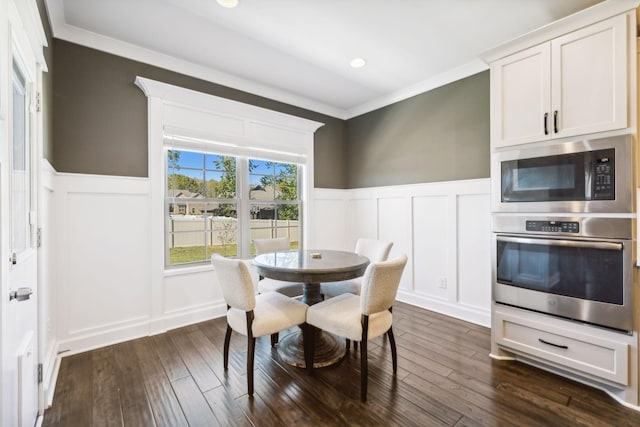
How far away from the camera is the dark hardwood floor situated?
1.69 metres

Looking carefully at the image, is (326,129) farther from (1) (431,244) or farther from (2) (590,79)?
(2) (590,79)

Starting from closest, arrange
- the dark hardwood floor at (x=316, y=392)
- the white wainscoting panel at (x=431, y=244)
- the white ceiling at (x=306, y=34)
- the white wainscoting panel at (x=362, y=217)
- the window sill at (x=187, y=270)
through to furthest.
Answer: the dark hardwood floor at (x=316, y=392), the white ceiling at (x=306, y=34), the window sill at (x=187, y=270), the white wainscoting panel at (x=431, y=244), the white wainscoting panel at (x=362, y=217)

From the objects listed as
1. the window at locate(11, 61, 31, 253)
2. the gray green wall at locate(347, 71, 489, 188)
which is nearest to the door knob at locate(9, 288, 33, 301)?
the window at locate(11, 61, 31, 253)

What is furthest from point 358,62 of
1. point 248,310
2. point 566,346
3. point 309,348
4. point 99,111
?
point 566,346

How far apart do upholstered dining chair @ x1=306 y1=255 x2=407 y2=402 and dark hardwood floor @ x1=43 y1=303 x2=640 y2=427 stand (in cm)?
19

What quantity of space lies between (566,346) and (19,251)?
331 cm

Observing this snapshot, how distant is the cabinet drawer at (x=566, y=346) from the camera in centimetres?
180

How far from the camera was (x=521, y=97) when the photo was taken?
2199 millimetres

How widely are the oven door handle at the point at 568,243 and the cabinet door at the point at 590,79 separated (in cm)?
74

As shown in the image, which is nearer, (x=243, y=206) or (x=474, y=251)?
(x=474, y=251)

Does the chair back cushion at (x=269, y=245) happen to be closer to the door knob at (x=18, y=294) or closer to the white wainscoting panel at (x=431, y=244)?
the white wainscoting panel at (x=431, y=244)

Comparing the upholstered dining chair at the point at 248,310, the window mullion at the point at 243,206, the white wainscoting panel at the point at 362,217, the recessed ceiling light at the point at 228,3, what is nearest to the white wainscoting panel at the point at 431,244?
the white wainscoting panel at the point at 362,217

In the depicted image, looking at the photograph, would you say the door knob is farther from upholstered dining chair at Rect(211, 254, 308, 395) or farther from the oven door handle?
the oven door handle

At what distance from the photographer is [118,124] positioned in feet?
8.83
